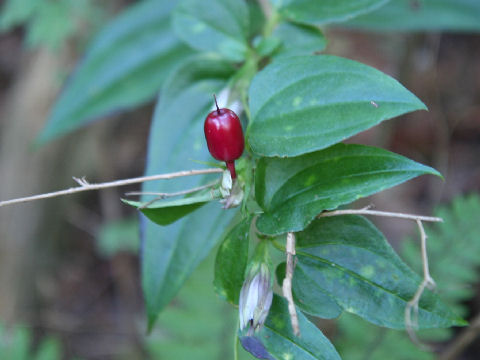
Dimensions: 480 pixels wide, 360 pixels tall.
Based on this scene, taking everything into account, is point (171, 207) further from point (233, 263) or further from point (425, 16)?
point (425, 16)

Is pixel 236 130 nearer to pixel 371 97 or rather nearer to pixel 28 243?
pixel 371 97

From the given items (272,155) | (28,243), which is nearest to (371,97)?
(272,155)

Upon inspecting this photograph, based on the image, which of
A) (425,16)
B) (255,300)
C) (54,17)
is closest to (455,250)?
(425,16)

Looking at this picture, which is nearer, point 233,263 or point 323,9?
point 233,263

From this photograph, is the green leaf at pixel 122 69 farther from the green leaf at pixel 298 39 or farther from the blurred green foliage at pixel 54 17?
the blurred green foliage at pixel 54 17

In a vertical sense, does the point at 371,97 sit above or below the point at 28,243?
above

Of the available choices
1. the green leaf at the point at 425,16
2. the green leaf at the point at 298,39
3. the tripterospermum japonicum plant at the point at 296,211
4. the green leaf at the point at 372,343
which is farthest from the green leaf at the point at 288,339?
the green leaf at the point at 425,16

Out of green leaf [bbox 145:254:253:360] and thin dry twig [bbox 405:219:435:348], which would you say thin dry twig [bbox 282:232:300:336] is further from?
green leaf [bbox 145:254:253:360]
